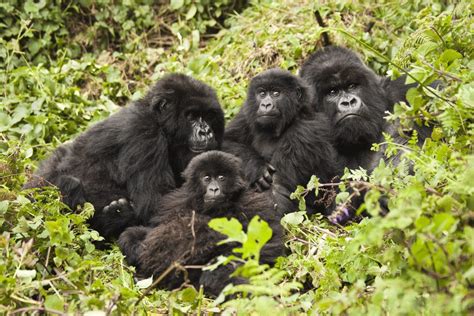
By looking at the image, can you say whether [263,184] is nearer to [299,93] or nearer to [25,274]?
[299,93]

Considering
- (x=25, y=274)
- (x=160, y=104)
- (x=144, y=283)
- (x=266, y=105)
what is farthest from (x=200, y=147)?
(x=25, y=274)

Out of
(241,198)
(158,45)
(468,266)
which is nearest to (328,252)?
(241,198)

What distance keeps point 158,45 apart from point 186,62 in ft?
2.20

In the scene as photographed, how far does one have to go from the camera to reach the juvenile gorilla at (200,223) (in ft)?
15.3

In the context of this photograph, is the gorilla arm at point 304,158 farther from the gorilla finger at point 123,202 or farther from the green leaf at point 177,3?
the green leaf at point 177,3

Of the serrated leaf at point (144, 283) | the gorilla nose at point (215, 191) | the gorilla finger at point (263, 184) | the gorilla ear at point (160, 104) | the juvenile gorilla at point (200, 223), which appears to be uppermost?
the gorilla ear at point (160, 104)

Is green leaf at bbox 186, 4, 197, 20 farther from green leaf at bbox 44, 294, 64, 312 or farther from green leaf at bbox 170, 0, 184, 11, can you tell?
green leaf at bbox 44, 294, 64, 312

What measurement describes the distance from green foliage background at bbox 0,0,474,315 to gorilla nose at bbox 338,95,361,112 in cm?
45

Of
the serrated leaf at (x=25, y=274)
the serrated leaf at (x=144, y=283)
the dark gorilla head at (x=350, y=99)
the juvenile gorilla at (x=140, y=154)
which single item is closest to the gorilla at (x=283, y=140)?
the dark gorilla head at (x=350, y=99)

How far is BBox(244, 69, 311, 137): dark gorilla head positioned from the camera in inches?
238

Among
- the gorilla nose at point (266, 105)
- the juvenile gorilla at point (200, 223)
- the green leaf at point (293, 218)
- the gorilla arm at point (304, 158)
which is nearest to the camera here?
the juvenile gorilla at point (200, 223)

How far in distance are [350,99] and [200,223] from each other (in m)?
1.93

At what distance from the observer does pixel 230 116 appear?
7.08m

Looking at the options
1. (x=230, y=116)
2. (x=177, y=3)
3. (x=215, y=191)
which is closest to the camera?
(x=215, y=191)
